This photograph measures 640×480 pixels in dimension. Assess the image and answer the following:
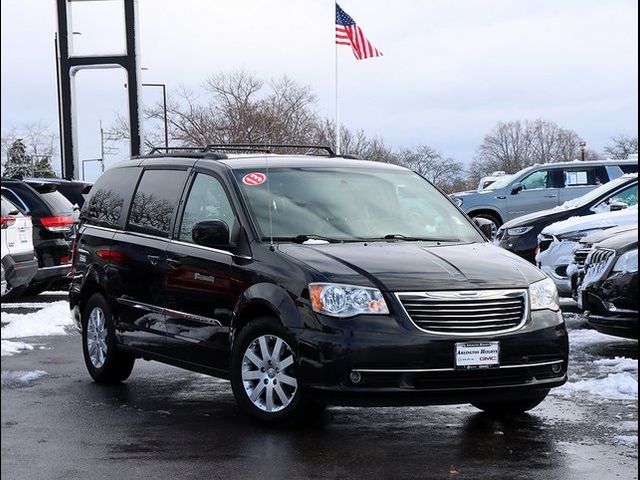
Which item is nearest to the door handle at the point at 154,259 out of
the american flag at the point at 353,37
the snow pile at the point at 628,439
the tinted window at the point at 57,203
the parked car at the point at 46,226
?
the snow pile at the point at 628,439

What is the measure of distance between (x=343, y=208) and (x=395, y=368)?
1.58 meters

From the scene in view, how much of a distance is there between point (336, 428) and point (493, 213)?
1678 cm

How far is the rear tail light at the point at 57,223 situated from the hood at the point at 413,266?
9.35 metres

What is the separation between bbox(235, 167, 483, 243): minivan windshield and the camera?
6953mm

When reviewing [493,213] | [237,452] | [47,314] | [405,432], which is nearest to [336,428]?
[405,432]

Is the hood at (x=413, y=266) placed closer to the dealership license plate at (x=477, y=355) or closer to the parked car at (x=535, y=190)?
the dealership license plate at (x=477, y=355)

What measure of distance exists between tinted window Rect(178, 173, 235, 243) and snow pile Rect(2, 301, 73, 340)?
4229 mm

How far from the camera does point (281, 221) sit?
6949 mm

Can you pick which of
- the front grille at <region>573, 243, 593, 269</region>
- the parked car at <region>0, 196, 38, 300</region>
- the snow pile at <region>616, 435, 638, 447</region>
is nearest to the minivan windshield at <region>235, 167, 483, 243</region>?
the snow pile at <region>616, 435, 638, 447</region>

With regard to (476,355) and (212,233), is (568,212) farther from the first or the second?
(476,355)

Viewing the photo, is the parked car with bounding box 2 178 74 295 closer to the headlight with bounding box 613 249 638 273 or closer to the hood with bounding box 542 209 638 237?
the hood with bounding box 542 209 638 237

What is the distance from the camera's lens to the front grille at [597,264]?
363 inches

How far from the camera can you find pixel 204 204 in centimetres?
743

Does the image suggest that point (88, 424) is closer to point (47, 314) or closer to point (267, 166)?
point (267, 166)
